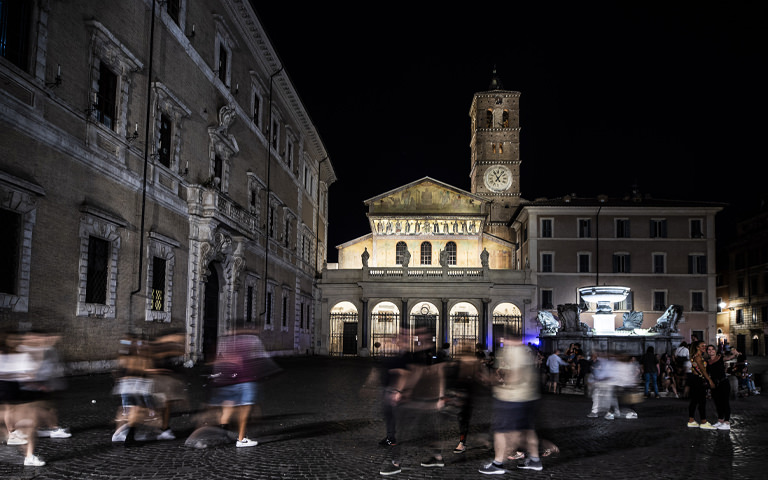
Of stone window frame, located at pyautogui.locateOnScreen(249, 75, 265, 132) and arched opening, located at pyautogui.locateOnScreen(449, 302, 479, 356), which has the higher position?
stone window frame, located at pyautogui.locateOnScreen(249, 75, 265, 132)

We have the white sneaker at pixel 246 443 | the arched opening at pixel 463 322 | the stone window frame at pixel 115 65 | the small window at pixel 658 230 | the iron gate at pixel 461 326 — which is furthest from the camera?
A: the small window at pixel 658 230

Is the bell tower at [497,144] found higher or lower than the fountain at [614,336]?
higher

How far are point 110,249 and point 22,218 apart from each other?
374cm

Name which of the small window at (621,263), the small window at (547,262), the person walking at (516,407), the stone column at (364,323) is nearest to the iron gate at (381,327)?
the stone column at (364,323)

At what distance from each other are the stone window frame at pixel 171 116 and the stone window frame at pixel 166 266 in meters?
2.23

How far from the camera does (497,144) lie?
7138cm

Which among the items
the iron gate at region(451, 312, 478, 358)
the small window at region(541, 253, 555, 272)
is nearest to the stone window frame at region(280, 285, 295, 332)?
the iron gate at region(451, 312, 478, 358)

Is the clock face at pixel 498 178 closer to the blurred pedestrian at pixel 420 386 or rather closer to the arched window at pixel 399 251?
the arched window at pixel 399 251

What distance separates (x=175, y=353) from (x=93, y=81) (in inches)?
395

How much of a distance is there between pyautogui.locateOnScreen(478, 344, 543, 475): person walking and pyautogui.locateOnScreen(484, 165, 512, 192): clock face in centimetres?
6357

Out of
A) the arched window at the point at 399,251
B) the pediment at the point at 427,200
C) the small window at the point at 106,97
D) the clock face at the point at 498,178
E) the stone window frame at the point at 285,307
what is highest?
the clock face at the point at 498,178

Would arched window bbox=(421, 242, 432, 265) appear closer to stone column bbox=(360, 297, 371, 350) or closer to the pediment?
the pediment

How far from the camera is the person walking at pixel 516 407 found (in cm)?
764

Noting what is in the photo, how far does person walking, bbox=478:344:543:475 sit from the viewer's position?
7645 millimetres
